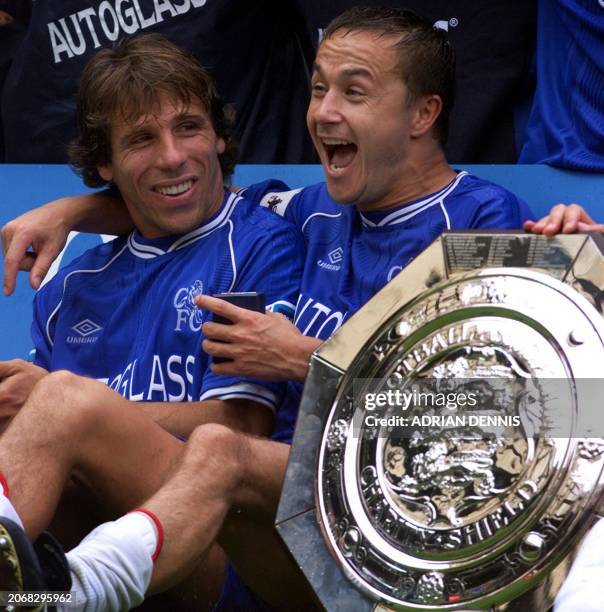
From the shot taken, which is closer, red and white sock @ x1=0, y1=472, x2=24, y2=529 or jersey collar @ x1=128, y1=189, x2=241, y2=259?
red and white sock @ x1=0, y1=472, x2=24, y2=529

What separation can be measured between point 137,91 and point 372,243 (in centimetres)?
68

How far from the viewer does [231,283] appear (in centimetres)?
334

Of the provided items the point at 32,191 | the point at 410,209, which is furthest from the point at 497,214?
the point at 32,191

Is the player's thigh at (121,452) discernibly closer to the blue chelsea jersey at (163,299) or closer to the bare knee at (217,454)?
the bare knee at (217,454)

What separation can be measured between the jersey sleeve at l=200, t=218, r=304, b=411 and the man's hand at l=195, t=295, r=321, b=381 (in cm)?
9

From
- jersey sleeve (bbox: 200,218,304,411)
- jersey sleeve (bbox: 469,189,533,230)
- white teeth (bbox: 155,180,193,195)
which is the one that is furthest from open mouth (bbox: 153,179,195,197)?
jersey sleeve (bbox: 469,189,533,230)

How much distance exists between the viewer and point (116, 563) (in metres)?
2.52

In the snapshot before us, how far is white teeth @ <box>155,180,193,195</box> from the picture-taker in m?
3.43

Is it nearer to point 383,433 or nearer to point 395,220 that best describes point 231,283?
point 395,220

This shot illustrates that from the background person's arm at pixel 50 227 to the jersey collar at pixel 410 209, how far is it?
0.72 m

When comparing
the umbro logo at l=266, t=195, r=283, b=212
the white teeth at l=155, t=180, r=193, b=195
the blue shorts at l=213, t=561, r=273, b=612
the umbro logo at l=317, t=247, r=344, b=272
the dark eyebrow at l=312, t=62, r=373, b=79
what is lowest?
the blue shorts at l=213, t=561, r=273, b=612

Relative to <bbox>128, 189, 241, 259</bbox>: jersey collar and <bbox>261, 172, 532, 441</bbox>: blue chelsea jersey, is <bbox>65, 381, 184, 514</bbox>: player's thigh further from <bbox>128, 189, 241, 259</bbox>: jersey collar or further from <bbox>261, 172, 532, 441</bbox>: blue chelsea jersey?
<bbox>128, 189, 241, 259</bbox>: jersey collar

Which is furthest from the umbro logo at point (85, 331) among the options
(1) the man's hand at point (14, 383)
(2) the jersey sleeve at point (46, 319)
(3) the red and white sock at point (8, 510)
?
(3) the red and white sock at point (8, 510)

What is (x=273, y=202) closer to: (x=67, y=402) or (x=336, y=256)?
(x=336, y=256)
